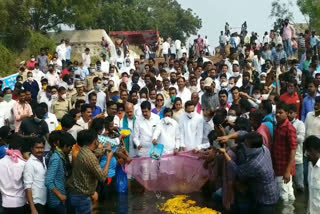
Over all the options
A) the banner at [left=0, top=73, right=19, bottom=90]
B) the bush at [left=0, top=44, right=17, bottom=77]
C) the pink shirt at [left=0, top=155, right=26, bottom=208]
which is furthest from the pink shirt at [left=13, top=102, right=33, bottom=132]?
the bush at [left=0, top=44, right=17, bottom=77]

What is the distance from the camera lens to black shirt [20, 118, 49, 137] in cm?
905

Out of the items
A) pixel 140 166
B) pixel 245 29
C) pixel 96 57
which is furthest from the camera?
pixel 96 57

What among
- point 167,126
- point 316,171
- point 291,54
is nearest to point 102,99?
point 167,126

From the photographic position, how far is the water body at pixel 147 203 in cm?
833

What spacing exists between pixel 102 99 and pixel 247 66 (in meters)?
5.93

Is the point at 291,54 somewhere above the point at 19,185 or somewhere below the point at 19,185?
above

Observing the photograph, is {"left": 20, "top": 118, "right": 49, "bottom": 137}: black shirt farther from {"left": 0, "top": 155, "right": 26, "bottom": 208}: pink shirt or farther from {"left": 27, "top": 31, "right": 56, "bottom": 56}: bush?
{"left": 27, "top": 31, "right": 56, "bottom": 56}: bush

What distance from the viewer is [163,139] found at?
9.32m

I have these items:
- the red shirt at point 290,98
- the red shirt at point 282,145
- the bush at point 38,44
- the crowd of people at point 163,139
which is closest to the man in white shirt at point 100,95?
the crowd of people at point 163,139

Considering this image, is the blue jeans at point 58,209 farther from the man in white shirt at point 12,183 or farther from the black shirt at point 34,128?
the black shirt at point 34,128

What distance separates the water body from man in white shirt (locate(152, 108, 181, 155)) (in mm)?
896

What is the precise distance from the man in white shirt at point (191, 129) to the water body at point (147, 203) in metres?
0.99

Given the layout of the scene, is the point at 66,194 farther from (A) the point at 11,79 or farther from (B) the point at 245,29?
(B) the point at 245,29

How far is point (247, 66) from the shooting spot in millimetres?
16062
